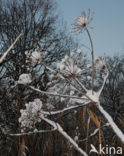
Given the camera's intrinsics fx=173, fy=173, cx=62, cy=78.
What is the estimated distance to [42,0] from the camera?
429 inches

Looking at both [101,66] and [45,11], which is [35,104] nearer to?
[101,66]

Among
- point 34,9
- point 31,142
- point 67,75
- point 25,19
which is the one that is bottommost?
point 31,142

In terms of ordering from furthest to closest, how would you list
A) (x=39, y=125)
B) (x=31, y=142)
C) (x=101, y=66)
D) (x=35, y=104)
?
(x=39, y=125), (x=31, y=142), (x=101, y=66), (x=35, y=104)

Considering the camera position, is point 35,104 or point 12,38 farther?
point 12,38

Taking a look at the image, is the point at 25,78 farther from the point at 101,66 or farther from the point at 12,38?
the point at 12,38

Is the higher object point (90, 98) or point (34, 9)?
point (34, 9)

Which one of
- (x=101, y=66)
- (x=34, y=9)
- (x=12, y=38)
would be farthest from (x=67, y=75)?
(x=34, y=9)

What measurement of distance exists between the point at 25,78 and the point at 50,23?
10.7m

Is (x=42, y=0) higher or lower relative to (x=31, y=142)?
higher

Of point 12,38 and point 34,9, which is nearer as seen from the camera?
point 12,38

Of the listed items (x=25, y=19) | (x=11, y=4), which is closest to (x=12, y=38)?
(x=25, y=19)

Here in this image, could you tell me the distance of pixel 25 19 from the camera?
10164mm

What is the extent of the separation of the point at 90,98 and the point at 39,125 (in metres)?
1.48

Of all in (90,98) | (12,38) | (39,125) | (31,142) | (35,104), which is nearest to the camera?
(90,98)
